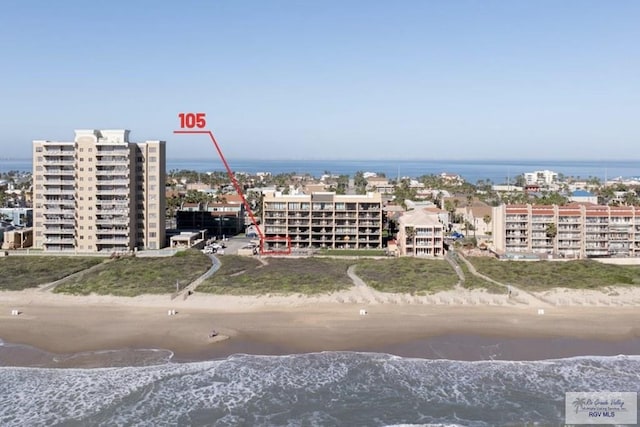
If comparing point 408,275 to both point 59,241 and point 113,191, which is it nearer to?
point 113,191

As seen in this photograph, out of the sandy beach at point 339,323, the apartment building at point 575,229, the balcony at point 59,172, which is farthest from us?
the balcony at point 59,172

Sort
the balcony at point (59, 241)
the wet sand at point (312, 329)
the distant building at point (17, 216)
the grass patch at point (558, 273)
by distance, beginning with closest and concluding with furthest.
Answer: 1. the wet sand at point (312, 329)
2. the grass patch at point (558, 273)
3. the balcony at point (59, 241)
4. the distant building at point (17, 216)

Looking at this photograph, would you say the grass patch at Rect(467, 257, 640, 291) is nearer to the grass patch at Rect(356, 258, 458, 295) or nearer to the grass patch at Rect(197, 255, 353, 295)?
the grass patch at Rect(356, 258, 458, 295)

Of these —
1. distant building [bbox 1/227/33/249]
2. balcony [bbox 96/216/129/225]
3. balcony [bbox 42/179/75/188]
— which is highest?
balcony [bbox 42/179/75/188]

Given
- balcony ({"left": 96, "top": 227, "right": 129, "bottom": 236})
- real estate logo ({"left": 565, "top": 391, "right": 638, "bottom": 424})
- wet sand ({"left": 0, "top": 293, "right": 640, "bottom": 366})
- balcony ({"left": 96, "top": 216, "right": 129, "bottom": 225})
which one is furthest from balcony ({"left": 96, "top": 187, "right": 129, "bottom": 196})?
real estate logo ({"left": 565, "top": 391, "right": 638, "bottom": 424})

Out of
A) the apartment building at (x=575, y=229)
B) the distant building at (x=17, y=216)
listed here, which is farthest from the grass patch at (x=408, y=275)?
the distant building at (x=17, y=216)

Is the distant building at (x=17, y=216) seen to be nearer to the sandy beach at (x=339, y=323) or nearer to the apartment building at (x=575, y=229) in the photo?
the sandy beach at (x=339, y=323)
